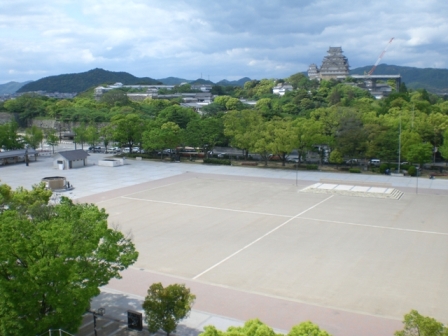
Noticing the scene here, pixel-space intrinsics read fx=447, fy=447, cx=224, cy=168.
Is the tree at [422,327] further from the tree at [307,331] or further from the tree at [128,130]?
the tree at [128,130]

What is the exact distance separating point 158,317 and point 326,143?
112ft

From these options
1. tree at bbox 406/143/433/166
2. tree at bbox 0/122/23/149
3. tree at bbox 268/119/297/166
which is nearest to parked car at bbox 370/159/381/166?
tree at bbox 406/143/433/166

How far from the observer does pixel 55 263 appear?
9984 mm

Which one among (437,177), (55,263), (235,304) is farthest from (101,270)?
(437,177)

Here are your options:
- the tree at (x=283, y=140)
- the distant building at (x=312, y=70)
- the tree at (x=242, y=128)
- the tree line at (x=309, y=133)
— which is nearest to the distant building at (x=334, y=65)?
the distant building at (x=312, y=70)

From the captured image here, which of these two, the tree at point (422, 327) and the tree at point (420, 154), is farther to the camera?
the tree at point (420, 154)

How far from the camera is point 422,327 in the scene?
8.55 metres

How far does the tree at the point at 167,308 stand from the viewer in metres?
11.7

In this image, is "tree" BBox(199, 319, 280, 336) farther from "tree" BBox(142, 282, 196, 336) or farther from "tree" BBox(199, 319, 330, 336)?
"tree" BBox(142, 282, 196, 336)

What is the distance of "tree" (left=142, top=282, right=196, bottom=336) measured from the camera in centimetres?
1170

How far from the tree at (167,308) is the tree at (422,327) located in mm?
5459

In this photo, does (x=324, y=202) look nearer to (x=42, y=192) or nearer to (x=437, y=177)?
(x=437, y=177)

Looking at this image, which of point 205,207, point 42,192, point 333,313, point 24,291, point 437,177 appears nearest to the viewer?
point 24,291

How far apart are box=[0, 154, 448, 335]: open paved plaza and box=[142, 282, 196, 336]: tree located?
4.75ft
